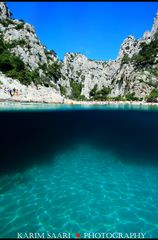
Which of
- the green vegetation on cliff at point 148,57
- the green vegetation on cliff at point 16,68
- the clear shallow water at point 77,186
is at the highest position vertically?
the green vegetation on cliff at point 148,57

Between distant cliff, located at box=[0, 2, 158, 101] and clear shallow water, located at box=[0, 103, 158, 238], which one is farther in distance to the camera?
distant cliff, located at box=[0, 2, 158, 101]

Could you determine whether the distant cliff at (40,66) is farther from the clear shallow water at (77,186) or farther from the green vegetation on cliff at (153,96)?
the clear shallow water at (77,186)

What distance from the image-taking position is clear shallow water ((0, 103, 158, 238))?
14174 mm

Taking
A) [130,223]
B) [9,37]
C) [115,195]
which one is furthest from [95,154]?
[9,37]

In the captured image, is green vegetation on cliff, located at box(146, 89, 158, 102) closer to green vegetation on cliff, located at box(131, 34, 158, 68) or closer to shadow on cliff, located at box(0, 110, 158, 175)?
green vegetation on cliff, located at box(131, 34, 158, 68)

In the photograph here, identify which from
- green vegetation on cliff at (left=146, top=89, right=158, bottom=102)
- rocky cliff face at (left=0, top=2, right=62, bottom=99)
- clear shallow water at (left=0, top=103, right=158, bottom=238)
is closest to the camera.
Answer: clear shallow water at (left=0, top=103, right=158, bottom=238)

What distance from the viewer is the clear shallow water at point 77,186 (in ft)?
46.5

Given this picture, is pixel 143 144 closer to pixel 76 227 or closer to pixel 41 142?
pixel 41 142

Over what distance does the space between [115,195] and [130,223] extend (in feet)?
12.3

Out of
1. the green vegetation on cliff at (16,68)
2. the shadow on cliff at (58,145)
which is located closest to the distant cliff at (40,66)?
the green vegetation on cliff at (16,68)

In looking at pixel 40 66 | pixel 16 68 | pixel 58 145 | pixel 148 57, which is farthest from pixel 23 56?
pixel 58 145

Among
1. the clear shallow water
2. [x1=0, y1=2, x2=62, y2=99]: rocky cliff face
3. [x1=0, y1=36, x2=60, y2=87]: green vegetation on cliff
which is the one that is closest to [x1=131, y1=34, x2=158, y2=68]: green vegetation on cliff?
[x1=0, y1=2, x2=62, y2=99]: rocky cliff face

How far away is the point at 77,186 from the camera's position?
1947 centimetres

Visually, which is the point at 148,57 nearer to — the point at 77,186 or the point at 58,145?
the point at 58,145
